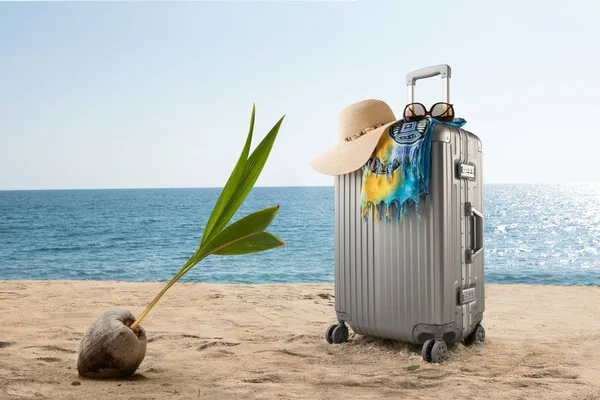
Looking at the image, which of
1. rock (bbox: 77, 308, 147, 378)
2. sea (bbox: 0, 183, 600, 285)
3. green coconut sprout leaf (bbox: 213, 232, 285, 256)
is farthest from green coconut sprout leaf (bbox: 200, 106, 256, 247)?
sea (bbox: 0, 183, 600, 285)

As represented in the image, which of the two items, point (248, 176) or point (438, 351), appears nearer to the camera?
point (248, 176)

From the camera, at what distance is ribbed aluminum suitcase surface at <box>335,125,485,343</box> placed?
307cm

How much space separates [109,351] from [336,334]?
1518 mm

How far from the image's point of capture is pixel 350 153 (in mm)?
3385

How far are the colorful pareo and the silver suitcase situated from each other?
2.0 inches

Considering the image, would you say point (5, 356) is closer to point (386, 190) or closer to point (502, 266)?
point (386, 190)

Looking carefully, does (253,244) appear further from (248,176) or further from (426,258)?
(426,258)

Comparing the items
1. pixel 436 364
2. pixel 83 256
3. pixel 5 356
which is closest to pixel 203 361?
pixel 5 356

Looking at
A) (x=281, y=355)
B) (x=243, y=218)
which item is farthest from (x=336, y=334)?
(x=243, y=218)

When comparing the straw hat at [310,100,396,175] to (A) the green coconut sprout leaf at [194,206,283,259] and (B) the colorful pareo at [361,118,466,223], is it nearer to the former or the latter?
(B) the colorful pareo at [361,118,466,223]

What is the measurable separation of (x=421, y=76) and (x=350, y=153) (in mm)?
710

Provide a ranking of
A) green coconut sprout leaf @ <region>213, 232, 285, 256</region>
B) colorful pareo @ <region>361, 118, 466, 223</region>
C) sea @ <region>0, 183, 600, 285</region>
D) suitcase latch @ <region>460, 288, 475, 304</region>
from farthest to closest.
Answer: sea @ <region>0, 183, 600, 285</region>, suitcase latch @ <region>460, 288, 475, 304</region>, colorful pareo @ <region>361, 118, 466, 223</region>, green coconut sprout leaf @ <region>213, 232, 285, 256</region>

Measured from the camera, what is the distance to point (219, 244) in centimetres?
272

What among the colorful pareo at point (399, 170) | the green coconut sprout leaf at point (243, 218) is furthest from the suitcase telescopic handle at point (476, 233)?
the green coconut sprout leaf at point (243, 218)
